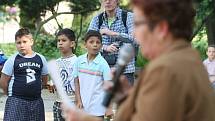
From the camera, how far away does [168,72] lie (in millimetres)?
2346

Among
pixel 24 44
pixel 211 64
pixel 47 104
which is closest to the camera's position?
pixel 24 44

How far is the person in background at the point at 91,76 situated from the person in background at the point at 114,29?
280 millimetres

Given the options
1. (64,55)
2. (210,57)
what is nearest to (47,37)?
(210,57)

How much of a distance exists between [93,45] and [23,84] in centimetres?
85

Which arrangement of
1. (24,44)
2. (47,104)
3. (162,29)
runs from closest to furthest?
(162,29), (24,44), (47,104)

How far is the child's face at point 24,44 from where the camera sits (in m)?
6.07

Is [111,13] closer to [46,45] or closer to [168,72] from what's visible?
[168,72]

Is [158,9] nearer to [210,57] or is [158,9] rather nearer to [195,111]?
[195,111]

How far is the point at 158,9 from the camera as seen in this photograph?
240 centimetres

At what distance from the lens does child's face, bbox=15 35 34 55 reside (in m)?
Result: 6.07

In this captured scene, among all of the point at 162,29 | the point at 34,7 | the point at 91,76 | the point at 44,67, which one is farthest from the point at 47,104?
the point at 162,29

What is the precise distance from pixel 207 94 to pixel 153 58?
0.28 metres

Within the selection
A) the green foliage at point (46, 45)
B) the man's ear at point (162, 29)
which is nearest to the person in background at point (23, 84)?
the man's ear at point (162, 29)

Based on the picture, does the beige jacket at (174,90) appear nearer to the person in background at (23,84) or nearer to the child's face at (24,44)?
the person in background at (23,84)
